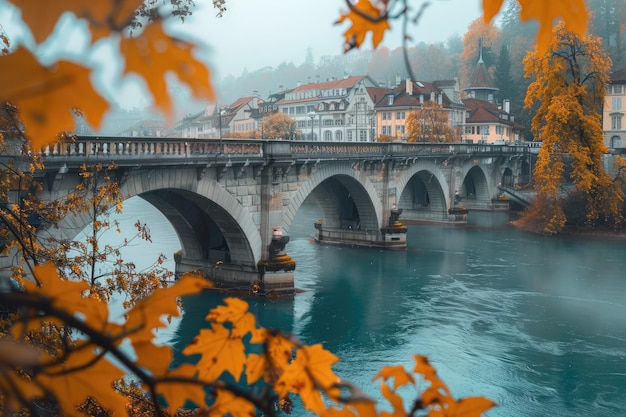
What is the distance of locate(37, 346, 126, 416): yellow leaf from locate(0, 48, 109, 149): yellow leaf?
0.41m

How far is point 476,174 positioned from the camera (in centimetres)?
5409

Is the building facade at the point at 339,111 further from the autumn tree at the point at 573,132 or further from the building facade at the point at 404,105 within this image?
the autumn tree at the point at 573,132

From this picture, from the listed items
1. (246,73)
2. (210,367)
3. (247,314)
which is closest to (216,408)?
(210,367)

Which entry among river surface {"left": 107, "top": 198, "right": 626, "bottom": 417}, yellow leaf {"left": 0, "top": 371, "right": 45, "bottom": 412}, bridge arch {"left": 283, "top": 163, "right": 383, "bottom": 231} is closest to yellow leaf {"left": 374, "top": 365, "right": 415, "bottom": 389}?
yellow leaf {"left": 0, "top": 371, "right": 45, "bottom": 412}

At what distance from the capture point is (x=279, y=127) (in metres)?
64.1

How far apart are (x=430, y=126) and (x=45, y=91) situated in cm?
5548

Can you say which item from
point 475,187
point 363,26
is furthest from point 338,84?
point 363,26

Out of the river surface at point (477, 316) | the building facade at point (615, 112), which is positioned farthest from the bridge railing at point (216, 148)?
the building facade at point (615, 112)

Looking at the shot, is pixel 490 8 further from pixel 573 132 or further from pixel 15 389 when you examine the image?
pixel 573 132

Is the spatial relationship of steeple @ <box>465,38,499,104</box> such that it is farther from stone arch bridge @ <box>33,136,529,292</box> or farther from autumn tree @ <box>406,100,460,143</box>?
stone arch bridge @ <box>33,136,529,292</box>

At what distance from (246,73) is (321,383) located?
15548 centimetres

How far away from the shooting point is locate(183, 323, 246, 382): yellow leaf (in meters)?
1.41

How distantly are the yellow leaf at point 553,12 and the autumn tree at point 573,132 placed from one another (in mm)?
38113

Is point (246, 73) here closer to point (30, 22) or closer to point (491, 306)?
point (491, 306)
